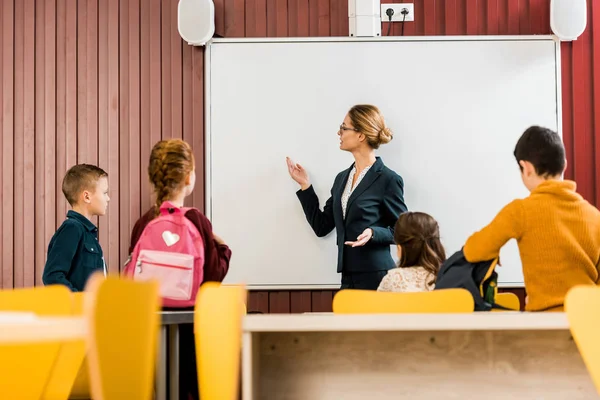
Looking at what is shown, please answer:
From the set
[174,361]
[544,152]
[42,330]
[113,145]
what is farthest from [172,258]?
[113,145]

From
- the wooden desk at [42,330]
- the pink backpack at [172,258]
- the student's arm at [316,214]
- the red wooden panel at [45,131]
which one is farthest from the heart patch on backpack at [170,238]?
the red wooden panel at [45,131]

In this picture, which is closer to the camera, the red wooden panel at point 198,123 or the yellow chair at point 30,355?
the yellow chair at point 30,355

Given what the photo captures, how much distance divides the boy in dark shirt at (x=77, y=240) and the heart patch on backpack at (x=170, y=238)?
94 cm

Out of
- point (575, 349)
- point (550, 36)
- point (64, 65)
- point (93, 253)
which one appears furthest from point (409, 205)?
point (575, 349)

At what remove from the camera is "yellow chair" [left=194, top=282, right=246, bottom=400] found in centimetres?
160

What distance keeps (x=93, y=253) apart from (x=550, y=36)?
2.75 metres

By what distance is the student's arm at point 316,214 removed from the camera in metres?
4.43

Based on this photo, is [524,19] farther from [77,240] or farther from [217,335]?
[217,335]

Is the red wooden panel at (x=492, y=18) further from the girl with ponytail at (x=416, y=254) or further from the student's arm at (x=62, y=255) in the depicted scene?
the student's arm at (x=62, y=255)

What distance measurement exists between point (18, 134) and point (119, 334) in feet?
12.7

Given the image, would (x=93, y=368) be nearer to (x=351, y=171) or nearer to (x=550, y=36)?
(x=351, y=171)

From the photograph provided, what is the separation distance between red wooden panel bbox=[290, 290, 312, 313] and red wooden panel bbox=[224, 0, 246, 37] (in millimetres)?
1500

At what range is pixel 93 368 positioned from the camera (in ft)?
3.43

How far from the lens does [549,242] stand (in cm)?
238
